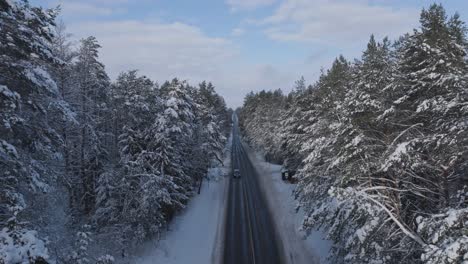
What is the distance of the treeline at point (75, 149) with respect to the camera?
1066 cm

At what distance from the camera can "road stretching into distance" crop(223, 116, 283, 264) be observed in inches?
1077

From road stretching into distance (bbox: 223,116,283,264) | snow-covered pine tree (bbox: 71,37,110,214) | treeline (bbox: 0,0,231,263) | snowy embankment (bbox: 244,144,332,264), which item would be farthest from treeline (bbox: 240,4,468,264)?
snow-covered pine tree (bbox: 71,37,110,214)

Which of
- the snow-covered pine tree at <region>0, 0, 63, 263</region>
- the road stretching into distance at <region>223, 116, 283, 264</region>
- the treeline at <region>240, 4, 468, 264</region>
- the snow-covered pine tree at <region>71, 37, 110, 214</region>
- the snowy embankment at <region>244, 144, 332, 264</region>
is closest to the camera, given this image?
the snow-covered pine tree at <region>0, 0, 63, 263</region>

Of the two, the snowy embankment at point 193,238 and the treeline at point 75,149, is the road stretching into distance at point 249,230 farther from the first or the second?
the treeline at point 75,149

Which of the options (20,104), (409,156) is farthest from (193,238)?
(20,104)

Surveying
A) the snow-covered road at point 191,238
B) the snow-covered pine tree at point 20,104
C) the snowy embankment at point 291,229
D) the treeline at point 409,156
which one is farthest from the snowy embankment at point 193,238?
the snow-covered pine tree at point 20,104

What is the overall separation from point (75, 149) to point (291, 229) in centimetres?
1759

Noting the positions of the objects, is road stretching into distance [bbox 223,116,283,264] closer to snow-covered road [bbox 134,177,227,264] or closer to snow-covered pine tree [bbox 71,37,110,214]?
snow-covered road [bbox 134,177,227,264]

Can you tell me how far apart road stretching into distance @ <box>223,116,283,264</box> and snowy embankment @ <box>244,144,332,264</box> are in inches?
29.7

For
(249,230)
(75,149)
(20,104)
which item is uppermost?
(20,104)

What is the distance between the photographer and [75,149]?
25.7 m

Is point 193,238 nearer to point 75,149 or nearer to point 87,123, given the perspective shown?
point 75,149

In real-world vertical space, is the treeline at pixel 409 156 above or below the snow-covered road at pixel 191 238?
above

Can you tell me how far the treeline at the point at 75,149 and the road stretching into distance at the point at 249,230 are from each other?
16.7ft
